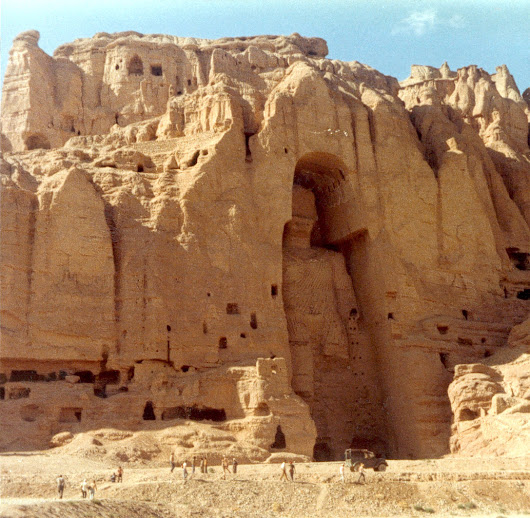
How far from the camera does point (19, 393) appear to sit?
99.5 feet

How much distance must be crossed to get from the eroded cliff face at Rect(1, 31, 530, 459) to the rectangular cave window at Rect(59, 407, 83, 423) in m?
0.08

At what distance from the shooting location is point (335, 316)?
3772 cm

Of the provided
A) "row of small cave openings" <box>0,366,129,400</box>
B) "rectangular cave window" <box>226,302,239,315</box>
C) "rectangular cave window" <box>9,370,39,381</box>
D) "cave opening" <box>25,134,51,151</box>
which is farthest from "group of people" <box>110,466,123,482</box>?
"cave opening" <box>25,134,51,151</box>

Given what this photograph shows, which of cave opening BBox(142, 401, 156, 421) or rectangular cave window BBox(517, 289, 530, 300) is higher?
rectangular cave window BBox(517, 289, 530, 300)

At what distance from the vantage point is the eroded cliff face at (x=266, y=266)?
31031mm

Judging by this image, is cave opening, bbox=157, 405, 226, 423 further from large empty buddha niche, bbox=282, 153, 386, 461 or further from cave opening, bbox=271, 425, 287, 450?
large empty buddha niche, bbox=282, 153, 386, 461

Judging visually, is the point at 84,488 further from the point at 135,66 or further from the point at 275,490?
the point at 135,66

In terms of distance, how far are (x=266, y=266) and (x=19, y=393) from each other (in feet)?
35.4

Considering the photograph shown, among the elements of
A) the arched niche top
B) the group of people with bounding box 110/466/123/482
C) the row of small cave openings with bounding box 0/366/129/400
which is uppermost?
the arched niche top

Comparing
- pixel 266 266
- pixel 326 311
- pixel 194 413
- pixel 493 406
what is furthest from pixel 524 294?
pixel 194 413

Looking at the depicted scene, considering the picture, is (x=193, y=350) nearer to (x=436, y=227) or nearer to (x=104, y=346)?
(x=104, y=346)

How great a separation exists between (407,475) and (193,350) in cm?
1027

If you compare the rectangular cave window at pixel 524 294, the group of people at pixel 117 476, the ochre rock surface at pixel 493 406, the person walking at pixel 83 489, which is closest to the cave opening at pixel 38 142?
the rectangular cave window at pixel 524 294

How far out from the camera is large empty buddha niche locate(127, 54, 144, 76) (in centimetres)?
5091
